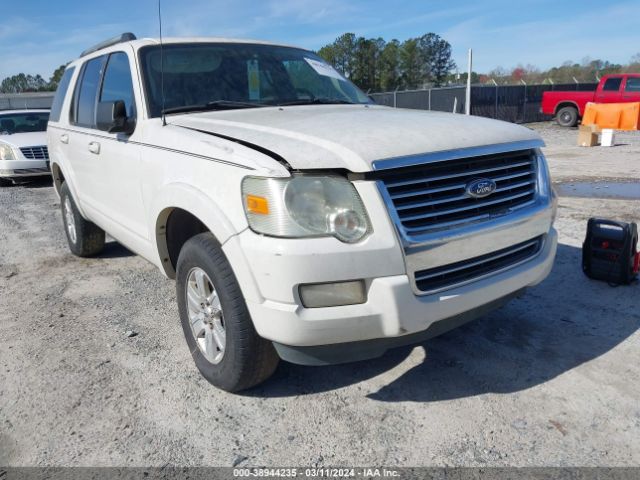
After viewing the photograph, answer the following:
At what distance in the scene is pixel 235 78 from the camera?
369 cm

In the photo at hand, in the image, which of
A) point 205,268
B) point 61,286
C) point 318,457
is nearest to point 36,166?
point 61,286

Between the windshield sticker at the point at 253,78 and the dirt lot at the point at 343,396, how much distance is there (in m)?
1.69

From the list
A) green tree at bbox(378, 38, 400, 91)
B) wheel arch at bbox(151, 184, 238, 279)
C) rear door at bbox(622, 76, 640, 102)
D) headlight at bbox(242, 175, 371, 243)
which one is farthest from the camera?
green tree at bbox(378, 38, 400, 91)

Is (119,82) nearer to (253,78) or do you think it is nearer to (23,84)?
(253,78)

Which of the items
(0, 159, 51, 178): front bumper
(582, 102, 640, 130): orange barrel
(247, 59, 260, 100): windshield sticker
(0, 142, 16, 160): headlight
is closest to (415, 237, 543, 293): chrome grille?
(247, 59, 260, 100): windshield sticker

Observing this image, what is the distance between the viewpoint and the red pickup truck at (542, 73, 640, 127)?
19.1 meters

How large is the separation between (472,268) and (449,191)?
393mm

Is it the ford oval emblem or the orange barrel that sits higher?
the ford oval emblem

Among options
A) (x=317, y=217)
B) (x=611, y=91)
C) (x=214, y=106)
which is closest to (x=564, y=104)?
(x=611, y=91)

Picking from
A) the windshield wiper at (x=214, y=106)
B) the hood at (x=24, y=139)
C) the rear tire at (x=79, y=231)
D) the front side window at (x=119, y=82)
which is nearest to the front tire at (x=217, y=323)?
the windshield wiper at (x=214, y=106)

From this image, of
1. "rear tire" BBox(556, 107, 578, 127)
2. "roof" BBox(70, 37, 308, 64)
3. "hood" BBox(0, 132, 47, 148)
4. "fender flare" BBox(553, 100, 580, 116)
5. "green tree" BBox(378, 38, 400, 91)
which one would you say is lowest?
"rear tire" BBox(556, 107, 578, 127)

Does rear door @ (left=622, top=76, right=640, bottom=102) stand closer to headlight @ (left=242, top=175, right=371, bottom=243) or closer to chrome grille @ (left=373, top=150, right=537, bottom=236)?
chrome grille @ (left=373, top=150, right=537, bottom=236)

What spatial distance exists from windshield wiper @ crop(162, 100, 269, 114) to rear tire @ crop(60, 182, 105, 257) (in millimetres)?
2139

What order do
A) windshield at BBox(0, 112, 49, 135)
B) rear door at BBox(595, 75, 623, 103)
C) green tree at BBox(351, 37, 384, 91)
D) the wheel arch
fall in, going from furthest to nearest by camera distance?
A: green tree at BBox(351, 37, 384, 91)
rear door at BBox(595, 75, 623, 103)
windshield at BBox(0, 112, 49, 135)
the wheel arch
